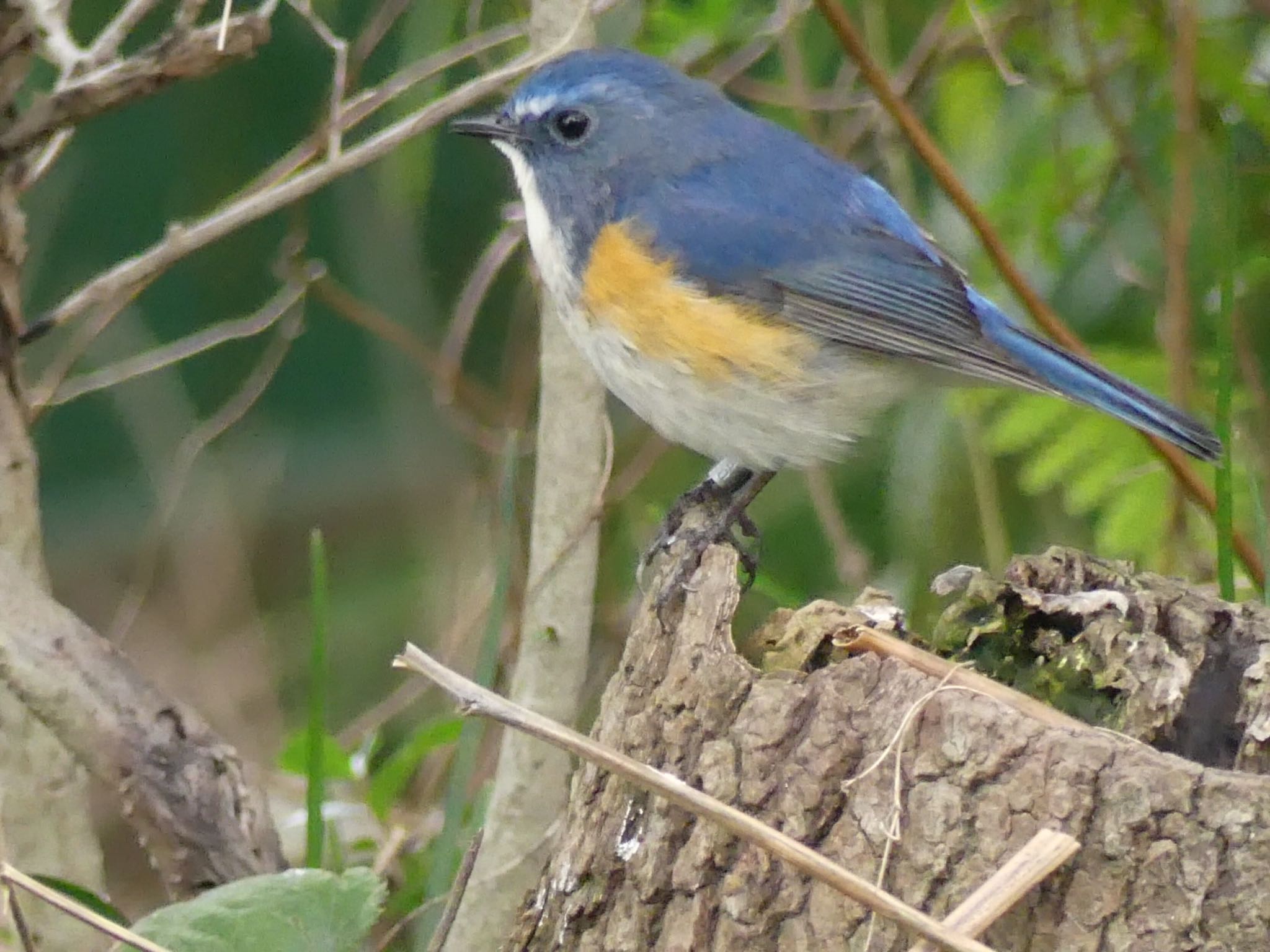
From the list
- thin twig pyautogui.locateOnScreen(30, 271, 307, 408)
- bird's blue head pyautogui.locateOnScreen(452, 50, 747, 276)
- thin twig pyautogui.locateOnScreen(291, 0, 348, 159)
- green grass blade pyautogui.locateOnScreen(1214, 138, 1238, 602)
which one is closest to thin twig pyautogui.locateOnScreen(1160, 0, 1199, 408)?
green grass blade pyautogui.locateOnScreen(1214, 138, 1238, 602)

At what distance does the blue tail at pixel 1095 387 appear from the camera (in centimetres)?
259

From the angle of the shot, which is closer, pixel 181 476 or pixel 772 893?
pixel 772 893

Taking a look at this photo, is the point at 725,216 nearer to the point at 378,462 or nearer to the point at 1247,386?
the point at 1247,386

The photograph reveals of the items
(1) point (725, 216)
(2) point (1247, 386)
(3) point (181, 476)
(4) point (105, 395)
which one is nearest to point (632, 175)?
(1) point (725, 216)

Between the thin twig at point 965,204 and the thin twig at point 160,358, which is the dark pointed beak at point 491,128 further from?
the thin twig at point 965,204

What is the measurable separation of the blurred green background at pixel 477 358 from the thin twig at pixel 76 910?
4.30 ft

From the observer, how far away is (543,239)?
300cm

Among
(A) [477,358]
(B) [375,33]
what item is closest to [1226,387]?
(B) [375,33]

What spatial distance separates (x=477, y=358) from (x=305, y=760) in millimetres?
3060

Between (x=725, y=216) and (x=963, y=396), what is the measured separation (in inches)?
36.6

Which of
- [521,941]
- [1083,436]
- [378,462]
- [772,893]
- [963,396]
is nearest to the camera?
[772,893]

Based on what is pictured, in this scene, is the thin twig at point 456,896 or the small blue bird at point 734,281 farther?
the small blue bird at point 734,281

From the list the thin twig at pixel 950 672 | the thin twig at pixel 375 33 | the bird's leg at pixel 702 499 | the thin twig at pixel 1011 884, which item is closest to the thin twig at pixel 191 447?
the thin twig at pixel 375 33

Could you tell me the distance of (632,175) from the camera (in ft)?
9.92
